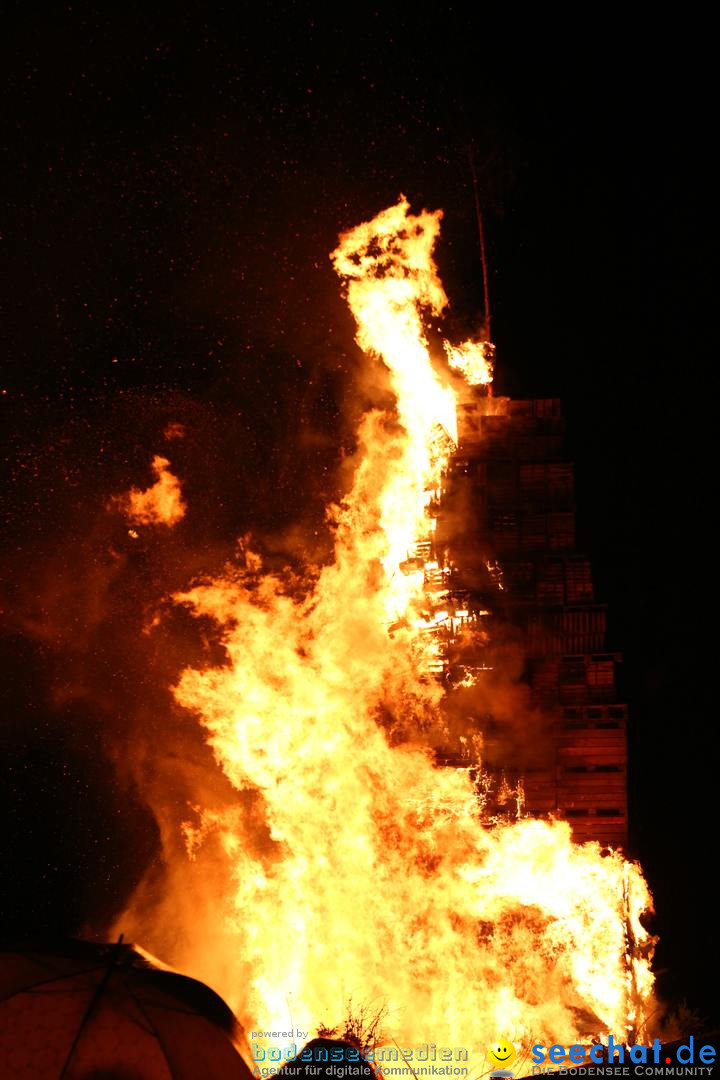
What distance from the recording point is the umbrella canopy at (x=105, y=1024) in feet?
13.9

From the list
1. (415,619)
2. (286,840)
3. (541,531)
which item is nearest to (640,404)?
(541,531)

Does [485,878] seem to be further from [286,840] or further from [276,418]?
[276,418]

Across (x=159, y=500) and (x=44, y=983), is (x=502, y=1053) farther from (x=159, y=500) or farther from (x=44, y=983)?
(x=159, y=500)

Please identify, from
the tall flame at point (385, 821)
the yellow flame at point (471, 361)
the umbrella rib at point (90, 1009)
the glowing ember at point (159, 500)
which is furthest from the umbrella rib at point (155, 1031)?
the yellow flame at point (471, 361)

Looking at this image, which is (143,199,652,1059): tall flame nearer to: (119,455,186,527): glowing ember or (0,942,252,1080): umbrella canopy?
(119,455,186,527): glowing ember

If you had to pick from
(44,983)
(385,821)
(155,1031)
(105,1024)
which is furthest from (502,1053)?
(44,983)

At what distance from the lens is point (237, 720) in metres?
9.56

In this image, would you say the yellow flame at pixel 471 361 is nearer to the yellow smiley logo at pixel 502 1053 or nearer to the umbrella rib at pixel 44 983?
the umbrella rib at pixel 44 983

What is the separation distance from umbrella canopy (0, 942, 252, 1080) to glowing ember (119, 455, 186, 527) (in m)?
6.55

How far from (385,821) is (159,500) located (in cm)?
541

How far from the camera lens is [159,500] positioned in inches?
411

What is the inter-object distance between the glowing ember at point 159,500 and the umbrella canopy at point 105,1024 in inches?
258

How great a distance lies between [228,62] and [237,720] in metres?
8.16

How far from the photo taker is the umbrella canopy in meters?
4.24
